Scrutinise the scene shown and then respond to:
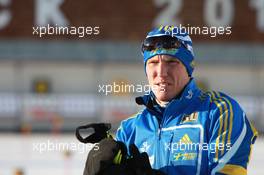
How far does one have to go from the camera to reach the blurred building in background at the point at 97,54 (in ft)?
68.6

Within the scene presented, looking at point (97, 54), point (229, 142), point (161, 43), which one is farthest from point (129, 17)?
point (229, 142)

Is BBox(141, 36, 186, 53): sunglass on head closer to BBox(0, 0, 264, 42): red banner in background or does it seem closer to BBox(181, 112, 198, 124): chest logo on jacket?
BBox(181, 112, 198, 124): chest logo on jacket

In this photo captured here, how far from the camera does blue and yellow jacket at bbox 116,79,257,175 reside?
10.0 ft

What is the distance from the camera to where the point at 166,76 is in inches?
122

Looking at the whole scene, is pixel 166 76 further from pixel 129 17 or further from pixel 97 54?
pixel 97 54

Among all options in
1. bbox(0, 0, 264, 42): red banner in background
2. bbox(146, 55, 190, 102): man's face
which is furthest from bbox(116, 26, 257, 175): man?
bbox(0, 0, 264, 42): red banner in background

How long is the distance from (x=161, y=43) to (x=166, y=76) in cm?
16

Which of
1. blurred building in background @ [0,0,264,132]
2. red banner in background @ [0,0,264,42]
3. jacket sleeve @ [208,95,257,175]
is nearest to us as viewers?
jacket sleeve @ [208,95,257,175]

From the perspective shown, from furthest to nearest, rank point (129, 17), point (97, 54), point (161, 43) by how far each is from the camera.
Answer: point (97, 54), point (129, 17), point (161, 43)

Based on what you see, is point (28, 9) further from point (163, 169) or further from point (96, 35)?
point (163, 169)

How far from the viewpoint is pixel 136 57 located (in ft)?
76.4

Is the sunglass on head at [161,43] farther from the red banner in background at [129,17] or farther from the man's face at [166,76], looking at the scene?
the red banner in background at [129,17]

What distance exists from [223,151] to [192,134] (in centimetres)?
17

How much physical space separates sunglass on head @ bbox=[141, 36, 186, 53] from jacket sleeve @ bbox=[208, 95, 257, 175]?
34 centimetres
